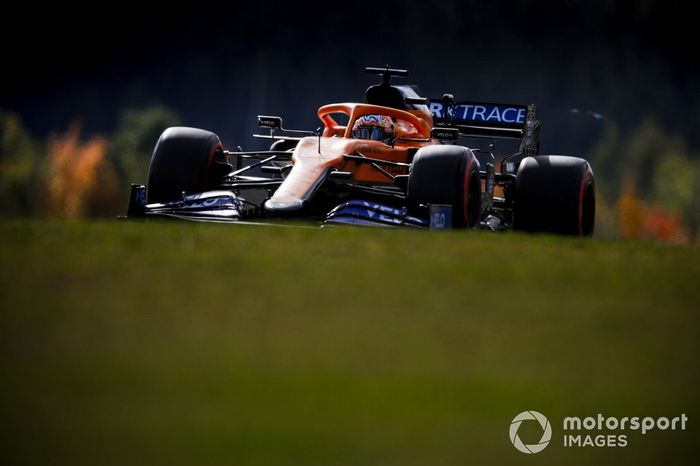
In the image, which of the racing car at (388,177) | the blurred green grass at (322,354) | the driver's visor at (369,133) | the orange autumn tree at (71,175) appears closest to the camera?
the blurred green grass at (322,354)

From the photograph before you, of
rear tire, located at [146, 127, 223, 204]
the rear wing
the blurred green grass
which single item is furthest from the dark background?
the blurred green grass

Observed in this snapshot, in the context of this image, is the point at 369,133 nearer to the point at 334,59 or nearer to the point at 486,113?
the point at 486,113

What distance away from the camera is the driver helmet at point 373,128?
1210 cm

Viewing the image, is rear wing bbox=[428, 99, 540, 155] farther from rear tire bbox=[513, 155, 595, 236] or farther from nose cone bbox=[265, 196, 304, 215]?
nose cone bbox=[265, 196, 304, 215]

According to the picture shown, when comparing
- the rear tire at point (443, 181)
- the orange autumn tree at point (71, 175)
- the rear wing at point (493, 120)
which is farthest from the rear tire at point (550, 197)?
the orange autumn tree at point (71, 175)

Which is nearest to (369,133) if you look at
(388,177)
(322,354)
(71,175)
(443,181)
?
(388,177)

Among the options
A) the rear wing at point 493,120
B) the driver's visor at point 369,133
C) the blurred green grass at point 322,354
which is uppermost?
the rear wing at point 493,120

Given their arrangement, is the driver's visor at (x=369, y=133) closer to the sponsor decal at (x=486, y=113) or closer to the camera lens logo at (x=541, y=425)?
the sponsor decal at (x=486, y=113)

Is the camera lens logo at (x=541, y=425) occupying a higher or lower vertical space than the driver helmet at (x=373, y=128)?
lower

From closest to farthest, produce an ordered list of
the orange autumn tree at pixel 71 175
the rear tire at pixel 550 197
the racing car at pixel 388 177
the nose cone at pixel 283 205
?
the nose cone at pixel 283 205
the racing car at pixel 388 177
the rear tire at pixel 550 197
the orange autumn tree at pixel 71 175

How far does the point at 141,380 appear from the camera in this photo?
11.9ft

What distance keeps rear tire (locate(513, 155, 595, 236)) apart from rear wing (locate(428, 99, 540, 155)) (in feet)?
5.60

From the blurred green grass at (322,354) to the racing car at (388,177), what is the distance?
3839 millimetres

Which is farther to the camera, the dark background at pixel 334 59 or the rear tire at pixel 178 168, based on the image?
the dark background at pixel 334 59
